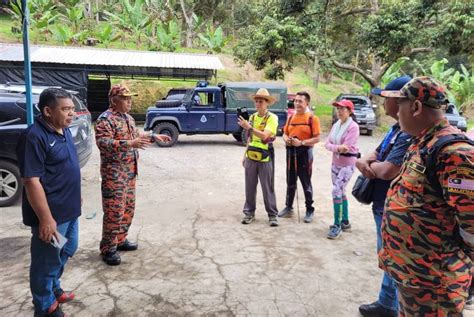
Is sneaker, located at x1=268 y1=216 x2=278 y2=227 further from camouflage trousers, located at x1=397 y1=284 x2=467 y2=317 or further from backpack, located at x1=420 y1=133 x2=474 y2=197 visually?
backpack, located at x1=420 y1=133 x2=474 y2=197

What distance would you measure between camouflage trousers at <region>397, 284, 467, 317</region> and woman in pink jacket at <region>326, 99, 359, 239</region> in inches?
103

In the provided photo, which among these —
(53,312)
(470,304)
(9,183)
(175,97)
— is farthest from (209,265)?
(175,97)

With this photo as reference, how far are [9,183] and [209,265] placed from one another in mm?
3445

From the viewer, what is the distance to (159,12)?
28828mm

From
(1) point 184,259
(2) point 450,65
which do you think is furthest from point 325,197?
(2) point 450,65

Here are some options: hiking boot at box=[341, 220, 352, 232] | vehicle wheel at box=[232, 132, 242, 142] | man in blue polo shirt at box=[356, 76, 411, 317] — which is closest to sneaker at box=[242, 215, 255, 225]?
hiking boot at box=[341, 220, 352, 232]

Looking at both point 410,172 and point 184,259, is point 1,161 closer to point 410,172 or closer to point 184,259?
point 184,259

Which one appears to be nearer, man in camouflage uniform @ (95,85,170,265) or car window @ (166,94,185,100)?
man in camouflage uniform @ (95,85,170,265)

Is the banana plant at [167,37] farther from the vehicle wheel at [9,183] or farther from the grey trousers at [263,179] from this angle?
the grey trousers at [263,179]

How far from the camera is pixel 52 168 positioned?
2529 millimetres

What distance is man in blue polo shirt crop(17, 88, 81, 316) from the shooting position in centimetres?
241

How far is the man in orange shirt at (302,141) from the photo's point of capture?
486 centimetres

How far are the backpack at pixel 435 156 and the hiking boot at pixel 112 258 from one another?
116 inches

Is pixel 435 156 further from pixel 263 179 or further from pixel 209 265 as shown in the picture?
pixel 263 179
